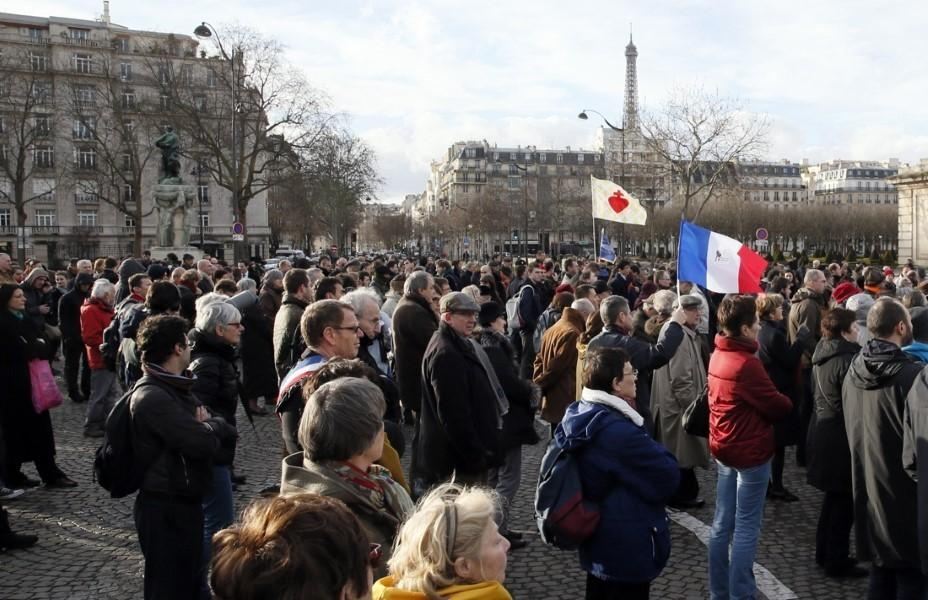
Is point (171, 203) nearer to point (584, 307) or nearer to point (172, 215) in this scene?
point (172, 215)

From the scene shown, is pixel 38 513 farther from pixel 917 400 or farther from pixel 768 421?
pixel 917 400

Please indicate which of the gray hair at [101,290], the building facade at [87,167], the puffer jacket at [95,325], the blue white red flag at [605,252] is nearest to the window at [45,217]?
the building facade at [87,167]

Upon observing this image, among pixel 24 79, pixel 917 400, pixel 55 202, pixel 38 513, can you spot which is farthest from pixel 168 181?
pixel 55 202

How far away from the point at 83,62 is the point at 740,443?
71.2 metres

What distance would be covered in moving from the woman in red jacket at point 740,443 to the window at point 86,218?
225ft

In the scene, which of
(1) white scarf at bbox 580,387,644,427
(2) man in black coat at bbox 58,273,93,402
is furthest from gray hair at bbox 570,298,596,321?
(2) man in black coat at bbox 58,273,93,402

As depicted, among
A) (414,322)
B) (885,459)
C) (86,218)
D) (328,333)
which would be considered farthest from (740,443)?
(86,218)

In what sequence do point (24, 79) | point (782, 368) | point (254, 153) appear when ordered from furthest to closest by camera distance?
point (24, 79) → point (254, 153) → point (782, 368)

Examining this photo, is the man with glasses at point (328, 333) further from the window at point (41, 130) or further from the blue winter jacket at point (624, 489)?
the window at point (41, 130)

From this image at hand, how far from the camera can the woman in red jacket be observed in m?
4.59

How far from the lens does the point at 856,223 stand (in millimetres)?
75938

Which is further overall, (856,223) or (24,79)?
(856,223)

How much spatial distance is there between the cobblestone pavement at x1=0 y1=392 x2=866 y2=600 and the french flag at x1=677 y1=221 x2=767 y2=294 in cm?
188

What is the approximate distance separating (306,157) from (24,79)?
17.8m
